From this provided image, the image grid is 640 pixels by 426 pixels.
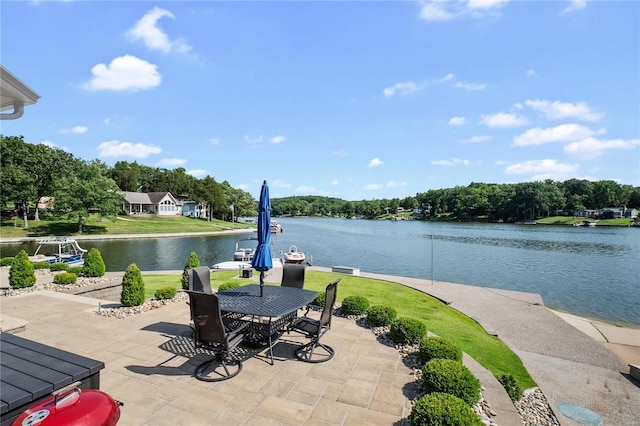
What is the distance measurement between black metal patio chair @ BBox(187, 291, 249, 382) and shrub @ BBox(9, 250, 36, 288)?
Answer: 8093 mm

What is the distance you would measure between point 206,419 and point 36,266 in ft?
44.1

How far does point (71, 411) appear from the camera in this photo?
1.88m

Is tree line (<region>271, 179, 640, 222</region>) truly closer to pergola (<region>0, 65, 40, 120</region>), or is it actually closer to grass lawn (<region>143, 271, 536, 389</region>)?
grass lawn (<region>143, 271, 536, 389</region>)

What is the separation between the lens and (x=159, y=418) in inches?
134

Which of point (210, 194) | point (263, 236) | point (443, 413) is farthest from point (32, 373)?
point (210, 194)

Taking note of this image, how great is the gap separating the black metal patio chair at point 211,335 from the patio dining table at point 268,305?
440 millimetres

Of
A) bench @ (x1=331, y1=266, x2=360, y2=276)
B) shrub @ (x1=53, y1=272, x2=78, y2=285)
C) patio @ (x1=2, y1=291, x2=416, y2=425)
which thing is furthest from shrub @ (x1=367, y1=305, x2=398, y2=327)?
shrub @ (x1=53, y1=272, x2=78, y2=285)

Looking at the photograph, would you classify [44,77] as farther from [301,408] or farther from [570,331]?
[570,331]

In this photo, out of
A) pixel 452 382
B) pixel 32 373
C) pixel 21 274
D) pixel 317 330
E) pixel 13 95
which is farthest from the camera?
pixel 21 274

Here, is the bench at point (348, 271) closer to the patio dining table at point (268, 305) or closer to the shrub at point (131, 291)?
the patio dining table at point (268, 305)

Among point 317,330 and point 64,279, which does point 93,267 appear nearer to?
point 64,279

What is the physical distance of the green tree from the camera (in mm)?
36781

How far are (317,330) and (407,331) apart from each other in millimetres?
1571

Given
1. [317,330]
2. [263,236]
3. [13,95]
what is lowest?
[317,330]
